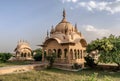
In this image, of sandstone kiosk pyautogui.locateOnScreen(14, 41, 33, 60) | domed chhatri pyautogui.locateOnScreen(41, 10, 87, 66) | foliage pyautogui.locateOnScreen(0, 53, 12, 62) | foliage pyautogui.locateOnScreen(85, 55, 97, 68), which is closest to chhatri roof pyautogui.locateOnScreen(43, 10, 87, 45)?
domed chhatri pyautogui.locateOnScreen(41, 10, 87, 66)

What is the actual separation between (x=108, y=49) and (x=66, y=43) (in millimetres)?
5349

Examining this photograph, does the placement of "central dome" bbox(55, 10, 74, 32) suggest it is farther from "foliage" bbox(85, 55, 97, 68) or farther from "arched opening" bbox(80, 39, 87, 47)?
"foliage" bbox(85, 55, 97, 68)

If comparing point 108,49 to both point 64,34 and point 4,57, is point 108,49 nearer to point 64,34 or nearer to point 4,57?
point 64,34

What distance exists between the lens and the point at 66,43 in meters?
25.1

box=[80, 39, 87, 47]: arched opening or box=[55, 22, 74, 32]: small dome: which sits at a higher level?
box=[55, 22, 74, 32]: small dome

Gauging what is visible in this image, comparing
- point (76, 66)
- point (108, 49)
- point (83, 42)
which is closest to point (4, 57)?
point (83, 42)

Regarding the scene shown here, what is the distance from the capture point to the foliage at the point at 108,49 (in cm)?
2242

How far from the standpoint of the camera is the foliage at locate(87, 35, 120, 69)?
22.4 meters

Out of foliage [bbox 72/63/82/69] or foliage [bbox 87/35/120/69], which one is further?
foliage [bbox 72/63/82/69]

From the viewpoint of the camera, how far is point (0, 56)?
3231 cm

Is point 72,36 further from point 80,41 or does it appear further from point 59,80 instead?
point 59,80

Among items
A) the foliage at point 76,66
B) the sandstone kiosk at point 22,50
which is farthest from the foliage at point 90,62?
the sandstone kiosk at point 22,50

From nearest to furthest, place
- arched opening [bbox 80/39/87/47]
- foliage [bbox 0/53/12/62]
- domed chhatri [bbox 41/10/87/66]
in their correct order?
domed chhatri [bbox 41/10/87/66] < arched opening [bbox 80/39/87/47] < foliage [bbox 0/53/12/62]

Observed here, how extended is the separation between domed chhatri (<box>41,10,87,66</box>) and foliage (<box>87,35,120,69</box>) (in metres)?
3.01
